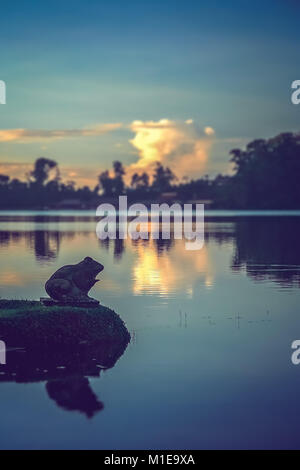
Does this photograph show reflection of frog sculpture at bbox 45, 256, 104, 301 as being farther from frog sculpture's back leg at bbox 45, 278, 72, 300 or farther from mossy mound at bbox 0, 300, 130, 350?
mossy mound at bbox 0, 300, 130, 350

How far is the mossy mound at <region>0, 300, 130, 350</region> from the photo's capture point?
18.7 meters

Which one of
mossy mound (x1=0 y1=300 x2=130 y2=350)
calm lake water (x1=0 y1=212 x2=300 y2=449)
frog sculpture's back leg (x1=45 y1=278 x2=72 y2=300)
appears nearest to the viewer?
calm lake water (x1=0 y1=212 x2=300 y2=449)

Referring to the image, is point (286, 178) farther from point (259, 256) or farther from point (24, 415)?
point (24, 415)

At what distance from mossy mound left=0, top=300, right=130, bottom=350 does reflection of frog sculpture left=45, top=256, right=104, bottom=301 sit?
1.10 m

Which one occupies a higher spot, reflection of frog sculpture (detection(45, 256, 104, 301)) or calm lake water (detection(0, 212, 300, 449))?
reflection of frog sculpture (detection(45, 256, 104, 301))

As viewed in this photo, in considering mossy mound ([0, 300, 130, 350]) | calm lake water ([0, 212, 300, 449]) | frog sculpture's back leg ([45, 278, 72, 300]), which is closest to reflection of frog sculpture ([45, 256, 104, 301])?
frog sculpture's back leg ([45, 278, 72, 300])

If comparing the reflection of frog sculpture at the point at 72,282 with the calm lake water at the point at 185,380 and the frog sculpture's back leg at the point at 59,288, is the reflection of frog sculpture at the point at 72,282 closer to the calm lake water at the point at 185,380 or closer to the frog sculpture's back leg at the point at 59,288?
the frog sculpture's back leg at the point at 59,288

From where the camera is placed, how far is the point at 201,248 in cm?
6275

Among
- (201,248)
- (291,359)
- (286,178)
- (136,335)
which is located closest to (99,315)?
(136,335)

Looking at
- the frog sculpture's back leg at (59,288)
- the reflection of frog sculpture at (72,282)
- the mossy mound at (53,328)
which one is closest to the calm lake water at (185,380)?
the mossy mound at (53,328)

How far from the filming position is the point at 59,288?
67.7ft

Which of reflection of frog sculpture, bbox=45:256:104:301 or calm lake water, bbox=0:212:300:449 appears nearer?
calm lake water, bbox=0:212:300:449

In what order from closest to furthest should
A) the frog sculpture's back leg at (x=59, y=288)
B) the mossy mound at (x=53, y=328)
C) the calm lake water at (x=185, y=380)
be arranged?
the calm lake water at (x=185, y=380), the mossy mound at (x=53, y=328), the frog sculpture's back leg at (x=59, y=288)

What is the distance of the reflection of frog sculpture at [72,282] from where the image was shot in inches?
813
